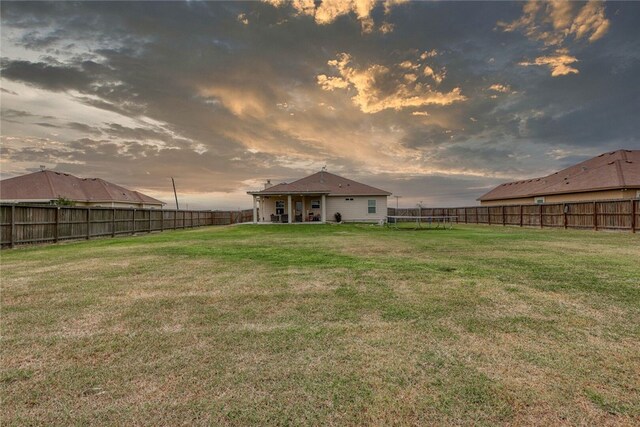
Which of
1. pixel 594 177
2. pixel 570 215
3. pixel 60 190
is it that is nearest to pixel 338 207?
pixel 570 215

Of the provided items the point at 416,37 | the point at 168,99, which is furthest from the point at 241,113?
the point at 416,37

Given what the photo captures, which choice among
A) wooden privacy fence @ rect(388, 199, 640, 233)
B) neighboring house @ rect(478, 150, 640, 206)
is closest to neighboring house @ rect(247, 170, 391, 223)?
wooden privacy fence @ rect(388, 199, 640, 233)

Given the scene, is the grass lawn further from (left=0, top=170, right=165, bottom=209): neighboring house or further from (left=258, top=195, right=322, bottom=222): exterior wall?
(left=0, top=170, right=165, bottom=209): neighboring house

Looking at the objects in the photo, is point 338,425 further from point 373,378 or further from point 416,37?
point 416,37

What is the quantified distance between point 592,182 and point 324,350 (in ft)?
98.4

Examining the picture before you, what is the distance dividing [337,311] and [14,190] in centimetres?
3636

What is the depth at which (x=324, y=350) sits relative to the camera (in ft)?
9.46

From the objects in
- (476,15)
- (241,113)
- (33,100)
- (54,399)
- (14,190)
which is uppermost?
(476,15)

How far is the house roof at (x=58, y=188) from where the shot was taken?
27219 mm

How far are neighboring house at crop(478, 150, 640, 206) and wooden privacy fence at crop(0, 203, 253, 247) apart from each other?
3303 centimetres

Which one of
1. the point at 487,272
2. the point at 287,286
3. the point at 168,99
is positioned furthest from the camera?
the point at 168,99

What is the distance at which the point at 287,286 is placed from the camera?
5402 millimetres

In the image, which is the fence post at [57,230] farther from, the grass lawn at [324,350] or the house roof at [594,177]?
the house roof at [594,177]

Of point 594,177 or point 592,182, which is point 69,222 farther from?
point 594,177
